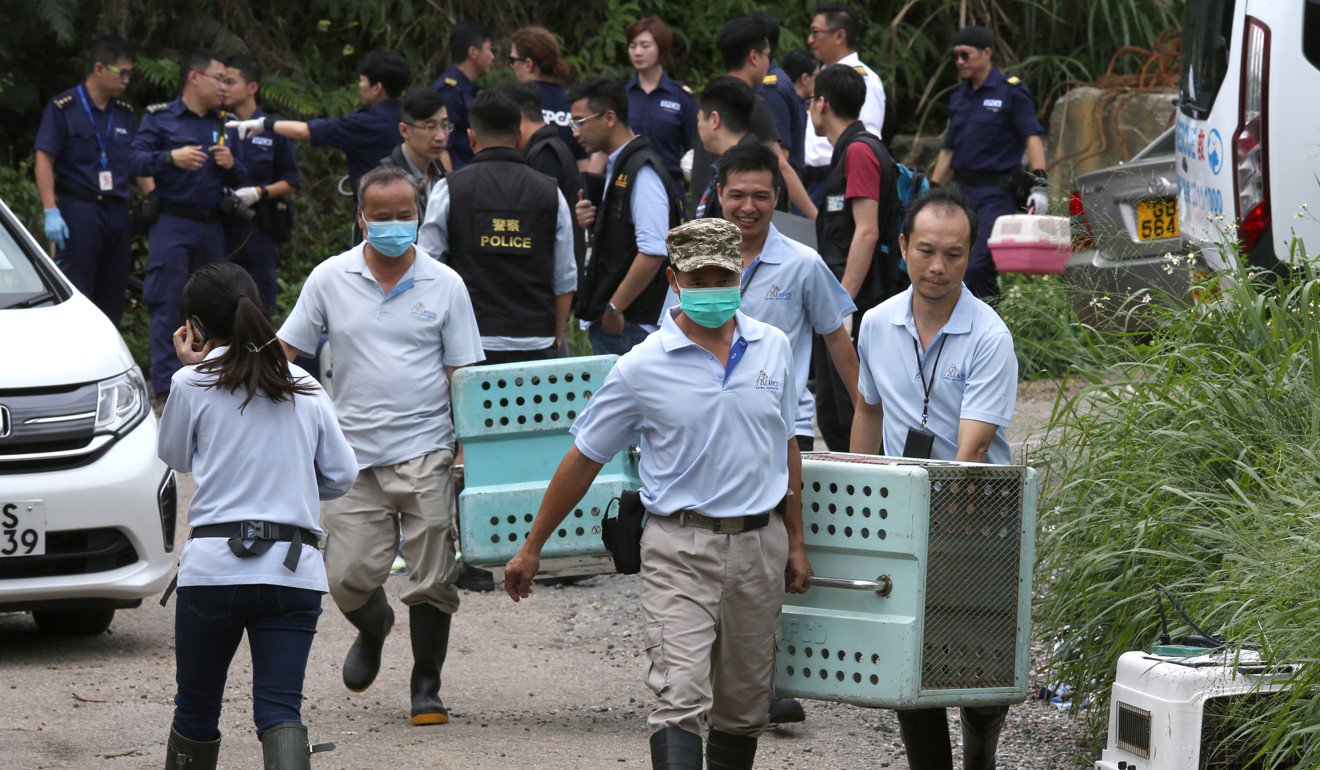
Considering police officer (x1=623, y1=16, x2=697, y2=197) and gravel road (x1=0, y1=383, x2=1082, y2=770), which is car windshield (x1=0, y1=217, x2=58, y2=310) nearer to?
gravel road (x1=0, y1=383, x2=1082, y2=770)

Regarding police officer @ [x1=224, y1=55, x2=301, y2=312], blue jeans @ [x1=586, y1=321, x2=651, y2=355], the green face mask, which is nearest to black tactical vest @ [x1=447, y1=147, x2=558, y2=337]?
blue jeans @ [x1=586, y1=321, x2=651, y2=355]

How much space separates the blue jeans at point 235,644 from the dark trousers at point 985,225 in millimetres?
7117

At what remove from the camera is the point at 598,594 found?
779 cm

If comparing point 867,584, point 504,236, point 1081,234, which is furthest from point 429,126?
point 867,584

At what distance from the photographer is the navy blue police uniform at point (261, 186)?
1080 centimetres

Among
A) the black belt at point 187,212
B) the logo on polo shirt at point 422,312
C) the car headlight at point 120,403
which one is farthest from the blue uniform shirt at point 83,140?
the logo on polo shirt at point 422,312

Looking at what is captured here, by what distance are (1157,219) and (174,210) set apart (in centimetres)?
563

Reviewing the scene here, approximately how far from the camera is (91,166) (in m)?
11.0

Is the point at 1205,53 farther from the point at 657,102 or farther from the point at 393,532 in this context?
the point at 393,532

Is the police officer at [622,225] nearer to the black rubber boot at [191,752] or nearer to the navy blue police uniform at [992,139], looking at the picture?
the black rubber boot at [191,752]

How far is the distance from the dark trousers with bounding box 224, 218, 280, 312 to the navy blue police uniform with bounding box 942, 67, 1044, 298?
4.49 metres

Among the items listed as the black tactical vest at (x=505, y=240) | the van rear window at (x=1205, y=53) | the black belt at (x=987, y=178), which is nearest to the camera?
the black tactical vest at (x=505, y=240)

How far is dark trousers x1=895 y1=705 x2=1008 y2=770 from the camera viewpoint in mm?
4691

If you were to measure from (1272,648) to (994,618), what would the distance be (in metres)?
0.66
